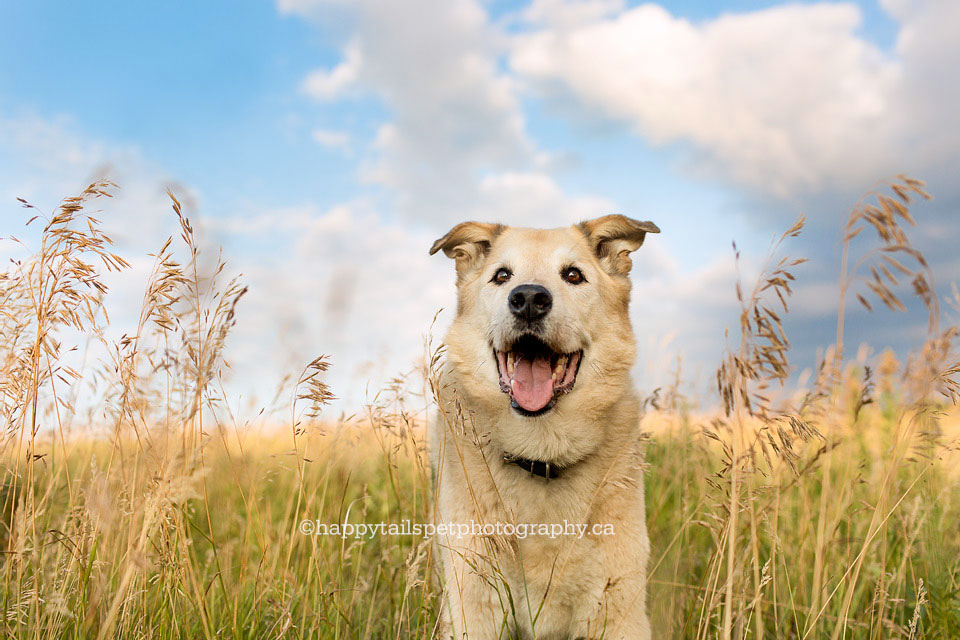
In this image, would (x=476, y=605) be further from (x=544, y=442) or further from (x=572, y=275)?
(x=572, y=275)

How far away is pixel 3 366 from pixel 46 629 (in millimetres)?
1259

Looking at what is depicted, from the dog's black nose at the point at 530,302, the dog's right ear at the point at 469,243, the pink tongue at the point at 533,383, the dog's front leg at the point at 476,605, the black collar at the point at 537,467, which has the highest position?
the dog's right ear at the point at 469,243

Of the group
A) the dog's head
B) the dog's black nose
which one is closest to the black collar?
the dog's head

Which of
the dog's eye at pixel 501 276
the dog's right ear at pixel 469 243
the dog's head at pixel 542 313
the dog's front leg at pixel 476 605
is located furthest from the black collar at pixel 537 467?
the dog's right ear at pixel 469 243

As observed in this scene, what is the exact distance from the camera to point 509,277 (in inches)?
153

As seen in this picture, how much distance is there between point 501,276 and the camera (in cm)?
393

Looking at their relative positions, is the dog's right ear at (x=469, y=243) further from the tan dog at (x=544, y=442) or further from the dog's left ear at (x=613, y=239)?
the dog's left ear at (x=613, y=239)

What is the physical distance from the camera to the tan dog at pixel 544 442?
3182 mm

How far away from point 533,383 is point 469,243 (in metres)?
1.18

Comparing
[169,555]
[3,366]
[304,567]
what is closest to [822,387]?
[304,567]

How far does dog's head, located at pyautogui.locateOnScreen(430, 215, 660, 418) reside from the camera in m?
3.47

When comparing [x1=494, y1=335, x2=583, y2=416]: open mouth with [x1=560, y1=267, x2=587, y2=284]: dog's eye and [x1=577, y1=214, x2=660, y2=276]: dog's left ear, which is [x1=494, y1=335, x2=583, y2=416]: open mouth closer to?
[x1=560, y1=267, x2=587, y2=284]: dog's eye

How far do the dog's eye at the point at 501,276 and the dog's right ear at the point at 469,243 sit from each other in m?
0.34

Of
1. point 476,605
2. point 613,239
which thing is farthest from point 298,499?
point 613,239
